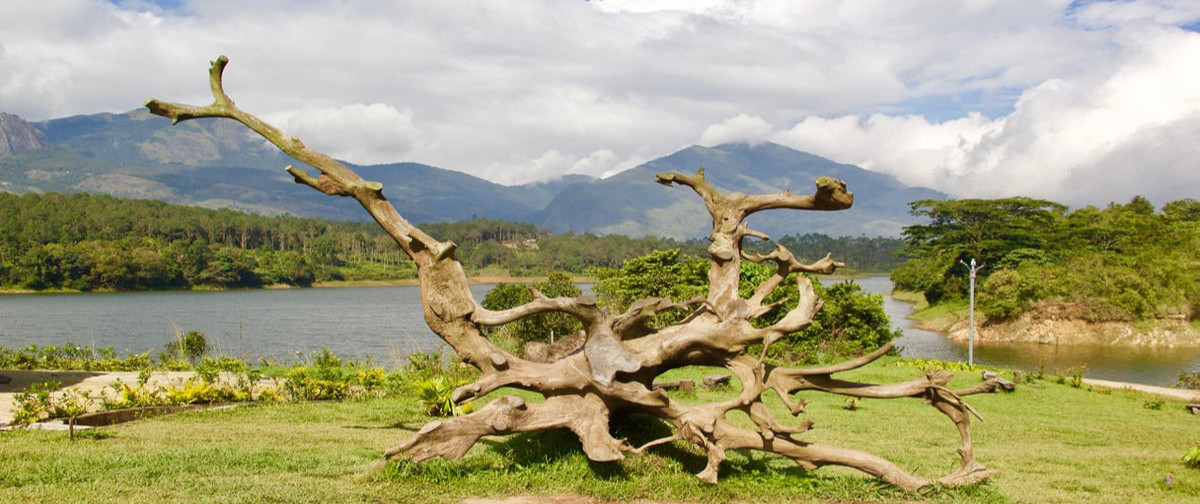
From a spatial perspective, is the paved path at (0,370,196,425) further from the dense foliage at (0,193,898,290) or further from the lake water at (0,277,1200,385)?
the dense foliage at (0,193,898,290)

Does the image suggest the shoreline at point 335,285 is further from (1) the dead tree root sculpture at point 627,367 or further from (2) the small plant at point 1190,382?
(1) the dead tree root sculpture at point 627,367

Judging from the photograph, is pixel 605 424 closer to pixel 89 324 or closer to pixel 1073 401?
pixel 1073 401

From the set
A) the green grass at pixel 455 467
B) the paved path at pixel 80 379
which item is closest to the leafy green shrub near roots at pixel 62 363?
the paved path at pixel 80 379

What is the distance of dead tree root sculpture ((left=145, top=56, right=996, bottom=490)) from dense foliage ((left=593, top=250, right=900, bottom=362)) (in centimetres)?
1592

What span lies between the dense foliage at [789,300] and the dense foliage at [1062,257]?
70.4 ft

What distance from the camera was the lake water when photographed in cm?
2994

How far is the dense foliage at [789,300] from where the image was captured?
77.9 feet

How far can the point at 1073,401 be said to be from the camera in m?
15.7

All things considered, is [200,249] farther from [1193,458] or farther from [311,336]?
[1193,458]

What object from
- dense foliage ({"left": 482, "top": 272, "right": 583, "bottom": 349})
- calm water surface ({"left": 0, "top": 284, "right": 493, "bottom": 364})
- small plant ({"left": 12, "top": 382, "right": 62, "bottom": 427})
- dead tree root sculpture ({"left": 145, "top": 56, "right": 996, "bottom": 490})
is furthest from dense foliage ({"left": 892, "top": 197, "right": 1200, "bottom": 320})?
small plant ({"left": 12, "top": 382, "right": 62, "bottom": 427})

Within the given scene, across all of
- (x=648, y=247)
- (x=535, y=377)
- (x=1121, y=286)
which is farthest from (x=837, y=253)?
(x=535, y=377)

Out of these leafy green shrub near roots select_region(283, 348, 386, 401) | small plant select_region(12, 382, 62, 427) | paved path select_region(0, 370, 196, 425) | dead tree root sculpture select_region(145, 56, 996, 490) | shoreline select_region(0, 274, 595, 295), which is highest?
dead tree root sculpture select_region(145, 56, 996, 490)

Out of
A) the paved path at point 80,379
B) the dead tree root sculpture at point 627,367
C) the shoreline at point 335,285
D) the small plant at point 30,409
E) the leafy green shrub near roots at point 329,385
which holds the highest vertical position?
the dead tree root sculpture at point 627,367

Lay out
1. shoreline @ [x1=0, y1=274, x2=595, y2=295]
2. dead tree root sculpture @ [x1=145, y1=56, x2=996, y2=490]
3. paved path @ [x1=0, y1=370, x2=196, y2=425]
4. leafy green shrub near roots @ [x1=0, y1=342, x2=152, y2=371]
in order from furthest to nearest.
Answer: shoreline @ [x1=0, y1=274, x2=595, y2=295] < leafy green shrub near roots @ [x1=0, y1=342, x2=152, y2=371] < paved path @ [x1=0, y1=370, x2=196, y2=425] < dead tree root sculpture @ [x1=145, y1=56, x2=996, y2=490]
